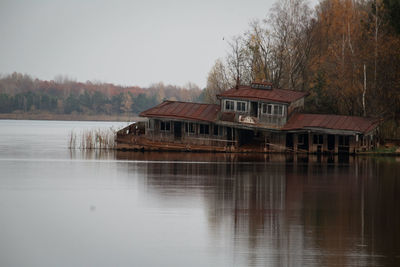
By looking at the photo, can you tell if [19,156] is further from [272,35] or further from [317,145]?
[272,35]

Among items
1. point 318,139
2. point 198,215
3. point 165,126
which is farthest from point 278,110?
point 198,215

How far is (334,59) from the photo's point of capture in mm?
68750

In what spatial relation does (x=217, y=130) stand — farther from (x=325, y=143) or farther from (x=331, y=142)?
(x=331, y=142)

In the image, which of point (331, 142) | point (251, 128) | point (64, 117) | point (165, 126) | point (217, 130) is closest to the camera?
point (251, 128)

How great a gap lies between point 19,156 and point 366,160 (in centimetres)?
3102

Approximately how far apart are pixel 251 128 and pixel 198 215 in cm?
3492

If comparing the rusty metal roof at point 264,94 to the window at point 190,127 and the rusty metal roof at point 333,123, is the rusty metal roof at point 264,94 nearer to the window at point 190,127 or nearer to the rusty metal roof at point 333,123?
the rusty metal roof at point 333,123

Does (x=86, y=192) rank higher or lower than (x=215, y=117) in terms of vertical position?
lower

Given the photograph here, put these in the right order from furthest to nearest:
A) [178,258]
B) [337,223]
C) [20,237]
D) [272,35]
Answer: [272,35] → [337,223] → [20,237] → [178,258]

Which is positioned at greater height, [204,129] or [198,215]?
[204,129]

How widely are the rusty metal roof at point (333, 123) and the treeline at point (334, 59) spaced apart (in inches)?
135

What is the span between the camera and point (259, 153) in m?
62.1

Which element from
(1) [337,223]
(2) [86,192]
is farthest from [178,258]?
(2) [86,192]

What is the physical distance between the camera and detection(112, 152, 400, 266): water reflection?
1939cm
